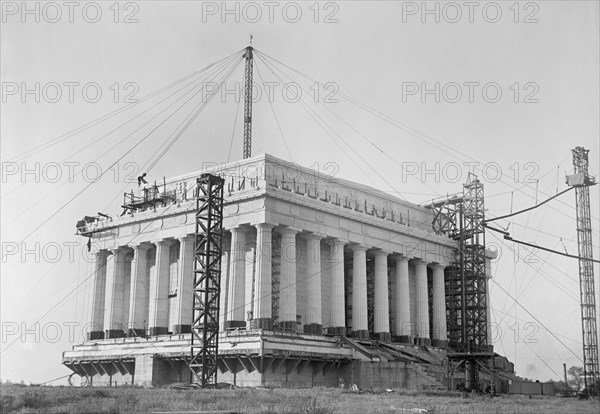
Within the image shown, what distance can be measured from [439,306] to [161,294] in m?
37.6

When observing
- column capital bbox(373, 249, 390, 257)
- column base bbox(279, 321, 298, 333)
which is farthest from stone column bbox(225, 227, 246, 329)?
column capital bbox(373, 249, 390, 257)

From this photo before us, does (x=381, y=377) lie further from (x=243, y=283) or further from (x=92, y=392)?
(x=92, y=392)

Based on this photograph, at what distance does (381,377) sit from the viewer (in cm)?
7706

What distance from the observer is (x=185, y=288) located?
81875 millimetres

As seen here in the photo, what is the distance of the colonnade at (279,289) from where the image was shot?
257ft

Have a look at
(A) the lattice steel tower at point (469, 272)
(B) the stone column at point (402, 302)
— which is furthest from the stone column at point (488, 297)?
(B) the stone column at point (402, 302)

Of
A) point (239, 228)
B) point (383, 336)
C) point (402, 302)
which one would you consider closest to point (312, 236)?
point (239, 228)

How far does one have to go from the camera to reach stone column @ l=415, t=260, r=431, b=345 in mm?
97688

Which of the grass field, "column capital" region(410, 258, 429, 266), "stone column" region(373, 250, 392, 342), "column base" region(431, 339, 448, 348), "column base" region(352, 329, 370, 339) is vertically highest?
"column capital" region(410, 258, 429, 266)

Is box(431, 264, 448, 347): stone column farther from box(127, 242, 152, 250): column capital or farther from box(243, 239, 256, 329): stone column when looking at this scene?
box(127, 242, 152, 250): column capital

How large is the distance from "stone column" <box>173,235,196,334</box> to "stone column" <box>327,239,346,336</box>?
49.5 ft

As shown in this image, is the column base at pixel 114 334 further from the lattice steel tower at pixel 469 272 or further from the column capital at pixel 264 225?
the lattice steel tower at pixel 469 272

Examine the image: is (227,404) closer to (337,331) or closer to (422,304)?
(337,331)

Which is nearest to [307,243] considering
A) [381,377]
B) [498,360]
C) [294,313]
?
[294,313]
